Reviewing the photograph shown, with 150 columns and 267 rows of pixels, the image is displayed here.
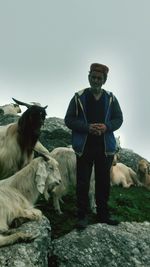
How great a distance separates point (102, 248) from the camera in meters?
12.9

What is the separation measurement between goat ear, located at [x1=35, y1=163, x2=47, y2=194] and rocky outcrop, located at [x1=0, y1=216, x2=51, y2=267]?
2.37 ft

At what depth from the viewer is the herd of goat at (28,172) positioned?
12445mm

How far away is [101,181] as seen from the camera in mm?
13312

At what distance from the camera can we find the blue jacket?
13.0 meters

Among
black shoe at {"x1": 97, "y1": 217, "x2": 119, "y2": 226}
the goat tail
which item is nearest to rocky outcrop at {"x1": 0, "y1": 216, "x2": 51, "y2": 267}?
the goat tail

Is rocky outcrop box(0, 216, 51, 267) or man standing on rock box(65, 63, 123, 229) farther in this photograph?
man standing on rock box(65, 63, 123, 229)

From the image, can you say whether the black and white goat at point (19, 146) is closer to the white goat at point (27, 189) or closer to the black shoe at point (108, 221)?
the white goat at point (27, 189)

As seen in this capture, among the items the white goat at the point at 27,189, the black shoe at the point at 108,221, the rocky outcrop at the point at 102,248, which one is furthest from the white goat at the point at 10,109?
the rocky outcrop at the point at 102,248

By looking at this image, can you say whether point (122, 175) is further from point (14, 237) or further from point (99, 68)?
point (14, 237)

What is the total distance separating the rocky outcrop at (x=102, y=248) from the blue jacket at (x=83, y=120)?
1.45m

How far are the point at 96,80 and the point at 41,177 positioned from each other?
1.98m

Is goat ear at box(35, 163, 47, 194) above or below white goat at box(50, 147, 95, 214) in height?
above

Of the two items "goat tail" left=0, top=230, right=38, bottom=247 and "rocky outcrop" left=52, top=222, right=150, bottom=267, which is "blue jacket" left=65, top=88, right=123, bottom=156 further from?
"goat tail" left=0, top=230, right=38, bottom=247

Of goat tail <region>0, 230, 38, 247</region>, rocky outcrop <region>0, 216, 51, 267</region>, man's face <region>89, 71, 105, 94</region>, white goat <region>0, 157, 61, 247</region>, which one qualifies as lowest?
rocky outcrop <region>0, 216, 51, 267</region>
